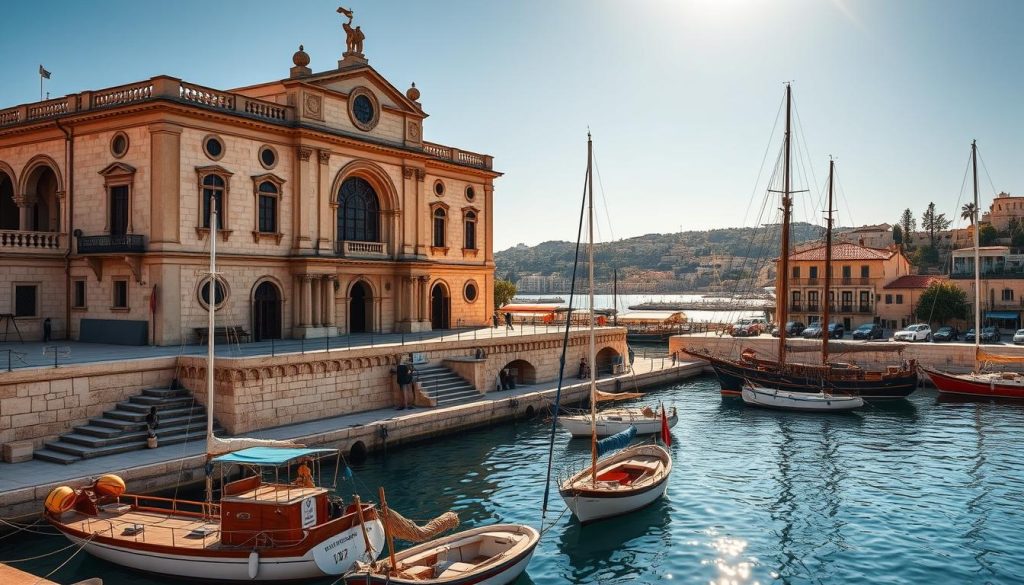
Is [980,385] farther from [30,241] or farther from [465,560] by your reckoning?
[30,241]

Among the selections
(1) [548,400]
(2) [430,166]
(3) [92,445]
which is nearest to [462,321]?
(2) [430,166]

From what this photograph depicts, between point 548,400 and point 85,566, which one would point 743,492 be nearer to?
point 548,400

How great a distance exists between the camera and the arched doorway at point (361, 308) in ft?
137

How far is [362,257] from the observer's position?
40.2 meters

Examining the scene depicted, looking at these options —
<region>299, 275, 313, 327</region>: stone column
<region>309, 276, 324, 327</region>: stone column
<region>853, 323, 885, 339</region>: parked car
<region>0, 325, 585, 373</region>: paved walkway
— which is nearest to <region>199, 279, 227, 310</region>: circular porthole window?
<region>0, 325, 585, 373</region>: paved walkway

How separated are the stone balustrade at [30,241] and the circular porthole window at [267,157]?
10.1m

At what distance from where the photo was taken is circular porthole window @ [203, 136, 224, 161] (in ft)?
109

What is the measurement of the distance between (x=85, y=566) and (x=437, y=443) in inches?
556

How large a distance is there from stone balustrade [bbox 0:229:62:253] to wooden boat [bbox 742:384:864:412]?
117 ft

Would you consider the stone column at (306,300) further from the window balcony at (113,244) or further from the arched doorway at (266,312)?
the window balcony at (113,244)

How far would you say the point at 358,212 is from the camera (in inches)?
1634

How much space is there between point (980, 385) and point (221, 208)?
4136 centimetres

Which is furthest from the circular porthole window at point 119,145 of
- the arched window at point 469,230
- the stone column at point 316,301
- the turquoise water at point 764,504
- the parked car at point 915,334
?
the parked car at point 915,334

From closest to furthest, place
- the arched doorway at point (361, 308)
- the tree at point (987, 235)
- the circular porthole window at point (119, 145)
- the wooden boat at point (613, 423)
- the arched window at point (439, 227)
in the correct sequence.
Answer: the wooden boat at point (613, 423) < the circular porthole window at point (119, 145) < the arched doorway at point (361, 308) < the arched window at point (439, 227) < the tree at point (987, 235)
